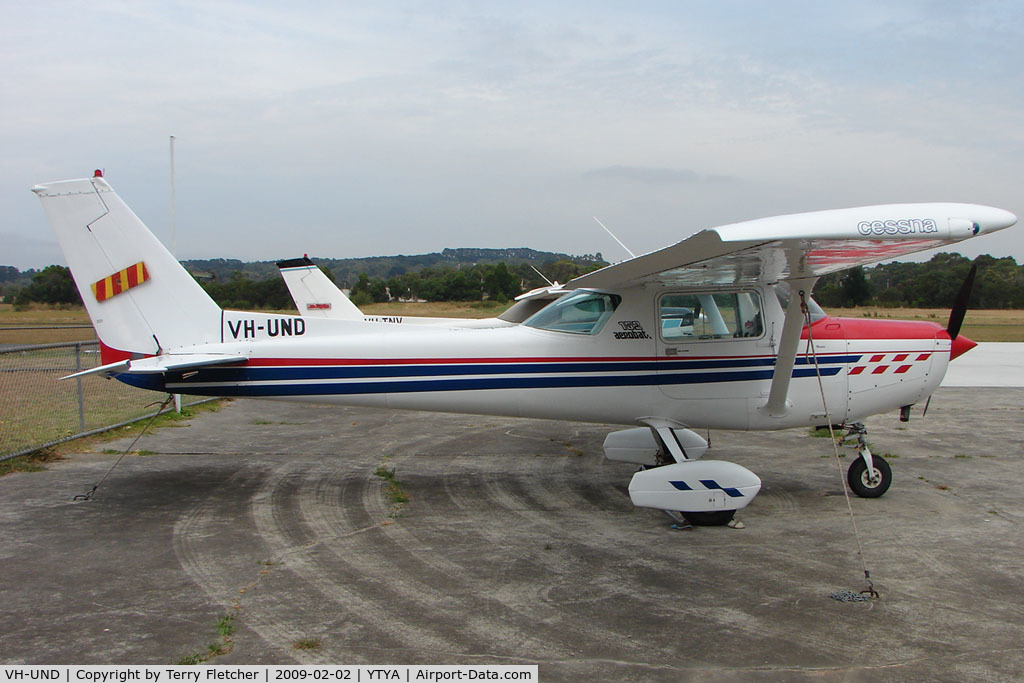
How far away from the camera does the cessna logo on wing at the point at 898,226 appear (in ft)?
14.2

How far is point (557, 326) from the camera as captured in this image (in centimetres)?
671

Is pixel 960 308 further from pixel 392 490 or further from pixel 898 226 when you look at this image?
pixel 392 490

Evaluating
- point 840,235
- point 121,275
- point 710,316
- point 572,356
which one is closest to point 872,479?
point 710,316

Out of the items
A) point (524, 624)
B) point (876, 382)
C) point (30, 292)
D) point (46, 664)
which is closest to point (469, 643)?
point (524, 624)

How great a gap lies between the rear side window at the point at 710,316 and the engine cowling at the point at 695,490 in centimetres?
132

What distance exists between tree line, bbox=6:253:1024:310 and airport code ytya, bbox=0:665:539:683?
30.5 metres

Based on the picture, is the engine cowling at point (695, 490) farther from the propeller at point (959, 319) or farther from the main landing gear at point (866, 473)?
the propeller at point (959, 319)

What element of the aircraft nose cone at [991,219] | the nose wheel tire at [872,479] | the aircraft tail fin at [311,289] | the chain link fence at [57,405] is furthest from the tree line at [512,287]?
the aircraft nose cone at [991,219]

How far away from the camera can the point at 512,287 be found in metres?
44.5

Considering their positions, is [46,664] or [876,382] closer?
[46,664]

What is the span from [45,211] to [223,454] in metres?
3.31

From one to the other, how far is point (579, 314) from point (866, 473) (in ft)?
9.75

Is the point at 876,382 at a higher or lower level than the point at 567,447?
higher

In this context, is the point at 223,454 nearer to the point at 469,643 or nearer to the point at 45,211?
the point at 45,211
